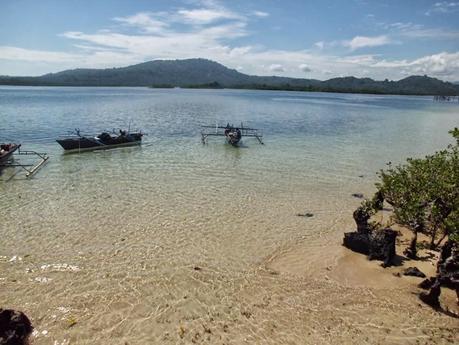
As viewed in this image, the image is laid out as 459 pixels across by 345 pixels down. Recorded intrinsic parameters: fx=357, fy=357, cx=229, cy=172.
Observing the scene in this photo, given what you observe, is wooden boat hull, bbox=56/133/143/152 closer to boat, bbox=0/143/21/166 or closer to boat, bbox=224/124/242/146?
boat, bbox=0/143/21/166

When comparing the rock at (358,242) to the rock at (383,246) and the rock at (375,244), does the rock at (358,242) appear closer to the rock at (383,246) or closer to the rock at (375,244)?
the rock at (375,244)

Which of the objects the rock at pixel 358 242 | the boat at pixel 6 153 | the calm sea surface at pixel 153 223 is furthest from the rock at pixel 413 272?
the boat at pixel 6 153

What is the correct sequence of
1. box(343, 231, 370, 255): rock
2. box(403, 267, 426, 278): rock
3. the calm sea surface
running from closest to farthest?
the calm sea surface < box(403, 267, 426, 278): rock < box(343, 231, 370, 255): rock

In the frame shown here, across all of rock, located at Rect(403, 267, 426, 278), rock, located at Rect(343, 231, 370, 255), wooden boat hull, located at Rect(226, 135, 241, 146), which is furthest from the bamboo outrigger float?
rock, located at Rect(403, 267, 426, 278)

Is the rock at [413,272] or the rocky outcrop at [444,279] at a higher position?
the rocky outcrop at [444,279]

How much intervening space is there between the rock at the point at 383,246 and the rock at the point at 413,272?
66 cm

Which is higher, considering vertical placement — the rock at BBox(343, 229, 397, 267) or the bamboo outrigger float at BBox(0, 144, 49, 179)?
the bamboo outrigger float at BBox(0, 144, 49, 179)

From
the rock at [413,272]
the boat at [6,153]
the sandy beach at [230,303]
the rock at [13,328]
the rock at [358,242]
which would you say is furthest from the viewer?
the boat at [6,153]

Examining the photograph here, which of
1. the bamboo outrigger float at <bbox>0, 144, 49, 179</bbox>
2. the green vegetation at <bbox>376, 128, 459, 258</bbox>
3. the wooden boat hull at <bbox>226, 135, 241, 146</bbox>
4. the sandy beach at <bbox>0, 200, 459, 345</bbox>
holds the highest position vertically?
the green vegetation at <bbox>376, 128, 459, 258</bbox>

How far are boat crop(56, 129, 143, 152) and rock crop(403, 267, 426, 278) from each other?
28533mm

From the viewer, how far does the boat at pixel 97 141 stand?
3172 centimetres

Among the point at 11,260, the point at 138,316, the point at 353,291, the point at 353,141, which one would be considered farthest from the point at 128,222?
the point at 353,141

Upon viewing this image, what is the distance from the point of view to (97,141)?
3381cm

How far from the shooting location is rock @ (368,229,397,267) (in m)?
12.5
